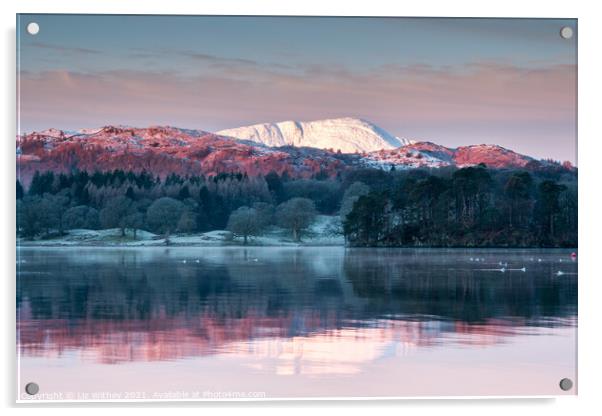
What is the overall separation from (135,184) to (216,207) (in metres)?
3.91

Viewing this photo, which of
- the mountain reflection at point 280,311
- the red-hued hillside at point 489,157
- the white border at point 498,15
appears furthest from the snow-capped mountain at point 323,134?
the white border at point 498,15

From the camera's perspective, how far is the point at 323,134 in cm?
1659

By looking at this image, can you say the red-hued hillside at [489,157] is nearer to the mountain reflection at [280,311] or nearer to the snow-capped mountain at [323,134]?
the snow-capped mountain at [323,134]

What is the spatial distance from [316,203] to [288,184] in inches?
95.6

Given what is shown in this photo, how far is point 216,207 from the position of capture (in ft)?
80.5

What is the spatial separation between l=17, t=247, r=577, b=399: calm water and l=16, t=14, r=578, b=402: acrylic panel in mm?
31

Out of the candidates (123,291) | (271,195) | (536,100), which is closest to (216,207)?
(271,195)

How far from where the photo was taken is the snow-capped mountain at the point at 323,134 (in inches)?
623

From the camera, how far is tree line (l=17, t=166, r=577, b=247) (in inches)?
698

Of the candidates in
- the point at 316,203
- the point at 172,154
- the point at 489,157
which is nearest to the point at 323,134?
the point at 489,157

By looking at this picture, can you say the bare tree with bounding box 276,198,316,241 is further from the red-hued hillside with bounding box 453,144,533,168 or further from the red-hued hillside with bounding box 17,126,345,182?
the red-hued hillside with bounding box 453,144,533,168

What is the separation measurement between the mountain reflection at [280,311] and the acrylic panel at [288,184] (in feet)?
0.16

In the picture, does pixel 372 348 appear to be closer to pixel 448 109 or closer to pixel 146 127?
pixel 448 109

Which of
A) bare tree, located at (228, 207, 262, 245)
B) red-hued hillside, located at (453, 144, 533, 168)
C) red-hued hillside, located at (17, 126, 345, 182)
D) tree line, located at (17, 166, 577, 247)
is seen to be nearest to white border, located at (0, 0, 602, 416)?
red-hued hillside, located at (17, 126, 345, 182)
